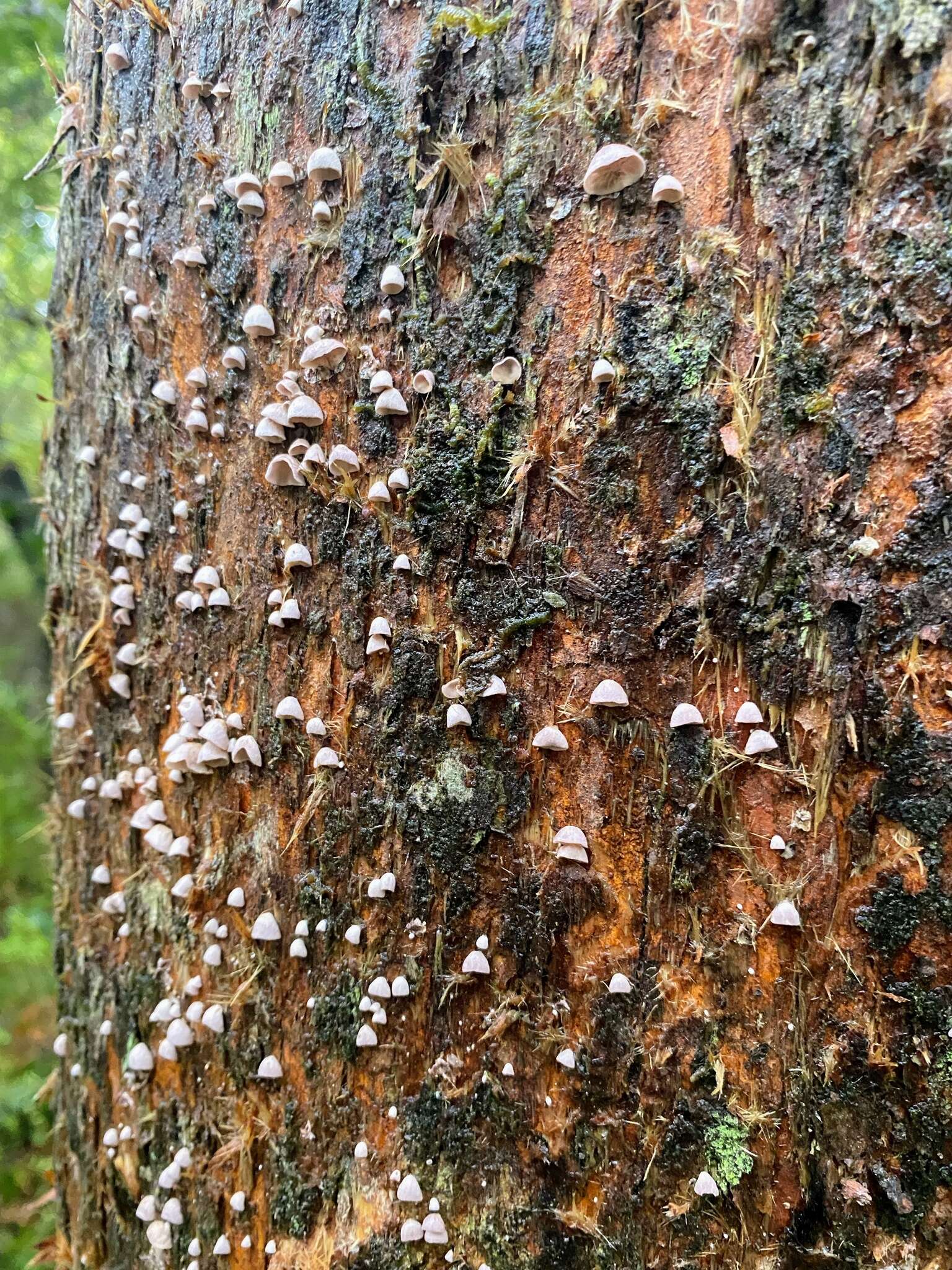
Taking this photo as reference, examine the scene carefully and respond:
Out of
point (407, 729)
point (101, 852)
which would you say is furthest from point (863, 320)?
point (101, 852)

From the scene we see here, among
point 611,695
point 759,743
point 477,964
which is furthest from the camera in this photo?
point 477,964

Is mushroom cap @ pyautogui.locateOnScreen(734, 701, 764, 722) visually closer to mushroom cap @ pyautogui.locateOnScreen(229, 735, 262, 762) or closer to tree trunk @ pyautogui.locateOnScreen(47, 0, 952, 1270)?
tree trunk @ pyautogui.locateOnScreen(47, 0, 952, 1270)

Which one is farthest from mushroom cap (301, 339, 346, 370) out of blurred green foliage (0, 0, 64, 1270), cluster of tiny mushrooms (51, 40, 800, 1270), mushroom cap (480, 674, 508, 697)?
blurred green foliage (0, 0, 64, 1270)

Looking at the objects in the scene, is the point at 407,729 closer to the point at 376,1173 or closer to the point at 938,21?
the point at 376,1173

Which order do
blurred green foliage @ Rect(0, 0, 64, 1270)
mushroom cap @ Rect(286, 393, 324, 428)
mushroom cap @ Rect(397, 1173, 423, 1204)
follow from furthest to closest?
blurred green foliage @ Rect(0, 0, 64, 1270), mushroom cap @ Rect(286, 393, 324, 428), mushroom cap @ Rect(397, 1173, 423, 1204)

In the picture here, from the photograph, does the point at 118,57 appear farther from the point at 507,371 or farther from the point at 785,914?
the point at 785,914

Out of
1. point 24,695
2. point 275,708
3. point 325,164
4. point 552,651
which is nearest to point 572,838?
point 552,651
